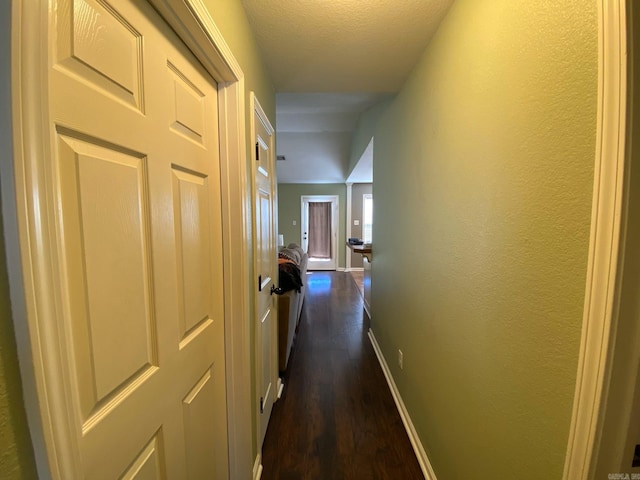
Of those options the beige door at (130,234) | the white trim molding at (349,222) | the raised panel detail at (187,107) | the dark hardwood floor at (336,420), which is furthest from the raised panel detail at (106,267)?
the white trim molding at (349,222)

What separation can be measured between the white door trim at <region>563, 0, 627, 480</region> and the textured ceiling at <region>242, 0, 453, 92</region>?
93cm

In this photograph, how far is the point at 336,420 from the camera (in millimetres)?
1858

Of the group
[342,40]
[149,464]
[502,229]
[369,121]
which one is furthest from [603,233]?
[369,121]

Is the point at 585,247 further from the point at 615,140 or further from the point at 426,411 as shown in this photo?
the point at 426,411

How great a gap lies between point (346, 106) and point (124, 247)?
2.98 metres

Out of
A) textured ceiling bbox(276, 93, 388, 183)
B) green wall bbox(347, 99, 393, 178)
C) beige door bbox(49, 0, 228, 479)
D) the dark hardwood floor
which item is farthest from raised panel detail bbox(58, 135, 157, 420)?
textured ceiling bbox(276, 93, 388, 183)

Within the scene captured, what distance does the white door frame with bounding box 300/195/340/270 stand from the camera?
23.6 feet

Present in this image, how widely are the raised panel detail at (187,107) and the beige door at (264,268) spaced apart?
0.40 meters

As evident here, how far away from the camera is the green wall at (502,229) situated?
0.62 meters

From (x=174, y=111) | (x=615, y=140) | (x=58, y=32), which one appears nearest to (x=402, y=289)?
(x=615, y=140)

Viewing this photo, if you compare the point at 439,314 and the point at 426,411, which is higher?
the point at 439,314

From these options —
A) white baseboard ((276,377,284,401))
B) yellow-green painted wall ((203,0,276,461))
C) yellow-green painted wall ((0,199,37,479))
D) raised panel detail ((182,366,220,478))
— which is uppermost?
yellow-green painted wall ((203,0,276,461))

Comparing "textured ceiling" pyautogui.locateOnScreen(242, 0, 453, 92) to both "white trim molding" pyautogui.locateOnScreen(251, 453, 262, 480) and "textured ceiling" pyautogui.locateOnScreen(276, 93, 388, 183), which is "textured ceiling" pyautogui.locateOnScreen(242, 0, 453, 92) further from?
"white trim molding" pyautogui.locateOnScreen(251, 453, 262, 480)

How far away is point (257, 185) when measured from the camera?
146 centimetres
